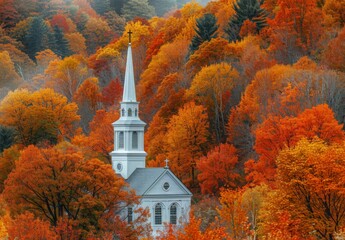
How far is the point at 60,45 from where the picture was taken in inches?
7308

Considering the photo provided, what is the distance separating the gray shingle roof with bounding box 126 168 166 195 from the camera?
3816 inches

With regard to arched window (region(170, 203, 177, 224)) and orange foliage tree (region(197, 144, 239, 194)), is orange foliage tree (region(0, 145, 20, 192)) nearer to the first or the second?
arched window (region(170, 203, 177, 224))

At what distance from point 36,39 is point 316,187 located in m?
114

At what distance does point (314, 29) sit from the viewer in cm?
11612

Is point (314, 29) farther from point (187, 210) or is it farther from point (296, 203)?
point (296, 203)

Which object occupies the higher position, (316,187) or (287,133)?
(287,133)

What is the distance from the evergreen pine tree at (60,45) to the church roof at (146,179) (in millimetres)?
86737

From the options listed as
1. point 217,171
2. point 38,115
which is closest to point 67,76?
point 38,115

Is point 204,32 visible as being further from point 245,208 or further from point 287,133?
point 245,208

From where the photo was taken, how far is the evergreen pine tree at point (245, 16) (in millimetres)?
126312

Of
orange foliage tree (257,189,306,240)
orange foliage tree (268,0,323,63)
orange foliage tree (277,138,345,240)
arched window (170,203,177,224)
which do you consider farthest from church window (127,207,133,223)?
→ orange foliage tree (268,0,323,63)

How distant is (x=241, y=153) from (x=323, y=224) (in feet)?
111

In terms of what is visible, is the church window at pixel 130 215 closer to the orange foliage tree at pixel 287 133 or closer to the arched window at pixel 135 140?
the orange foliage tree at pixel 287 133

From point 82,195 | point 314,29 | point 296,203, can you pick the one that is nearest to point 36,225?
point 82,195
